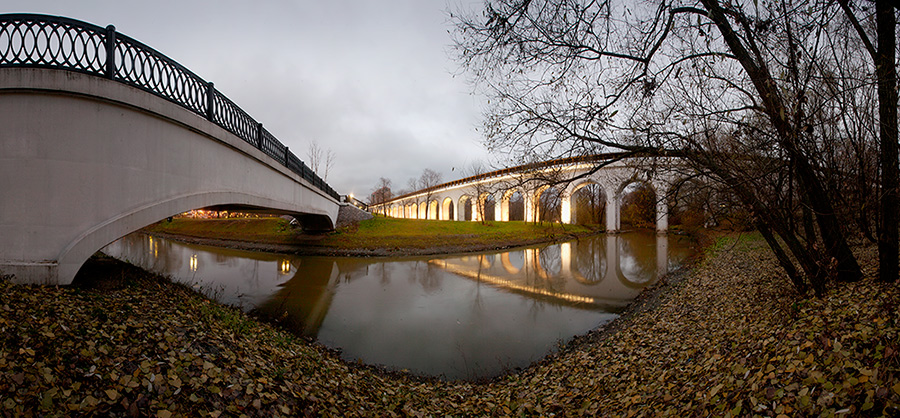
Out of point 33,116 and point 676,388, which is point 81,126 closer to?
point 33,116

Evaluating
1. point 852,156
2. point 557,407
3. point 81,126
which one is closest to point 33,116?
point 81,126

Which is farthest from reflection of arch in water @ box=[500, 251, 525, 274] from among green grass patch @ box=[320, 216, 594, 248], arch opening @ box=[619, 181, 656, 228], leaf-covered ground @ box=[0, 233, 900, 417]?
leaf-covered ground @ box=[0, 233, 900, 417]

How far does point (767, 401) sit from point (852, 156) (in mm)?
4808

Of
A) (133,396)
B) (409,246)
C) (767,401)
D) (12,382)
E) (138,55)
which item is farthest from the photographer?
(409,246)

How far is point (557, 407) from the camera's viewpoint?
420 centimetres

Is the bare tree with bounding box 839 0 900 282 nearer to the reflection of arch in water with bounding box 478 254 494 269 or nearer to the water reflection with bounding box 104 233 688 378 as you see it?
the water reflection with bounding box 104 233 688 378

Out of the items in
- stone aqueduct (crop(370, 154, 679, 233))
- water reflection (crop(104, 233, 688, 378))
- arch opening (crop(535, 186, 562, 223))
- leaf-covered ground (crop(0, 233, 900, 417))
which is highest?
stone aqueduct (crop(370, 154, 679, 233))

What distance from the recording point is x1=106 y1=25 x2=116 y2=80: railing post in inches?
203

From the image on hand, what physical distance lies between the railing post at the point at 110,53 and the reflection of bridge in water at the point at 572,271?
1178cm

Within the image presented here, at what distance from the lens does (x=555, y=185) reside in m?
6.17

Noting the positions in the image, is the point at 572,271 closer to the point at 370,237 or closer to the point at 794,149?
the point at 794,149

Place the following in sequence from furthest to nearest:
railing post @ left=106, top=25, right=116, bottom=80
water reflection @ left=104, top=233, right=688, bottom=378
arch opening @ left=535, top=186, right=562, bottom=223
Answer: water reflection @ left=104, top=233, right=688, bottom=378, arch opening @ left=535, top=186, right=562, bottom=223, railing post @ left=106, top=25, right=116, bottom=80

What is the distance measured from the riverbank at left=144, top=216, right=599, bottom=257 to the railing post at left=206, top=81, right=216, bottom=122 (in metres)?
14.9

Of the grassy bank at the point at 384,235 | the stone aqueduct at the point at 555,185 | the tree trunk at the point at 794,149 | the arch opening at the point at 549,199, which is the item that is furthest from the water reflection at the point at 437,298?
the tree trunk at the point at 794,149
